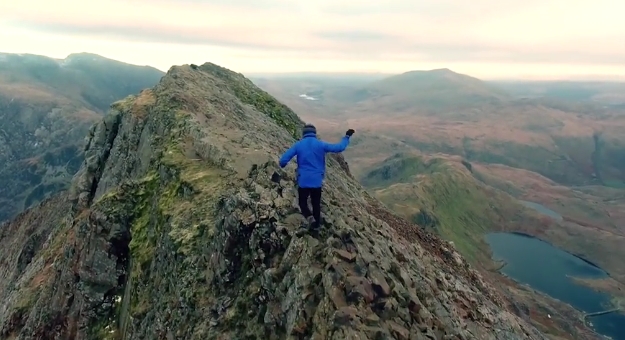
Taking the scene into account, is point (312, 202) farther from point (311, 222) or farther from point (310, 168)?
point (310, 168)

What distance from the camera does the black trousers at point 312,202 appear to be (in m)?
19.0

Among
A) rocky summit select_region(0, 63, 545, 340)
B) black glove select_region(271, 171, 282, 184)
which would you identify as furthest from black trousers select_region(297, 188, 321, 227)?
black glove select_region(271, 171, 282, 184)

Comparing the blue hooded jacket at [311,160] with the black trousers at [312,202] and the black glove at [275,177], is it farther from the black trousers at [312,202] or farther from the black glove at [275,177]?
the black glove at [275,177]

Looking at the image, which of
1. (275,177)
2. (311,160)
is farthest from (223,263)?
(311,160)

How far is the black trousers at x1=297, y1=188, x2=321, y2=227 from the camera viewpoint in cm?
1895

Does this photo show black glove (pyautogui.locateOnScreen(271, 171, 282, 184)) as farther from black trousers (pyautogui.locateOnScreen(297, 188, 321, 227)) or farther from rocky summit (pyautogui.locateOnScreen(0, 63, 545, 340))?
black trousers (pyautogui.locateOnScreen(297, 188, 321, 227))

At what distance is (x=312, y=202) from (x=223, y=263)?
15.0ft

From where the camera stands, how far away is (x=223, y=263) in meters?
19.8

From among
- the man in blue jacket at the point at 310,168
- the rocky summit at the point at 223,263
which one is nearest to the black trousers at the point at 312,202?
the man in blue jacket at the point at 310,168

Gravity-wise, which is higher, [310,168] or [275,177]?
[310,168]

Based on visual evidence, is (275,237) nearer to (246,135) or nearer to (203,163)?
(203,163)

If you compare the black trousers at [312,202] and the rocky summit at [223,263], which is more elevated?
the black trousers at [312,202]

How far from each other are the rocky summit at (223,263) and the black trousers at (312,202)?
0.65 m

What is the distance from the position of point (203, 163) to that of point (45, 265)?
19.6 meters
